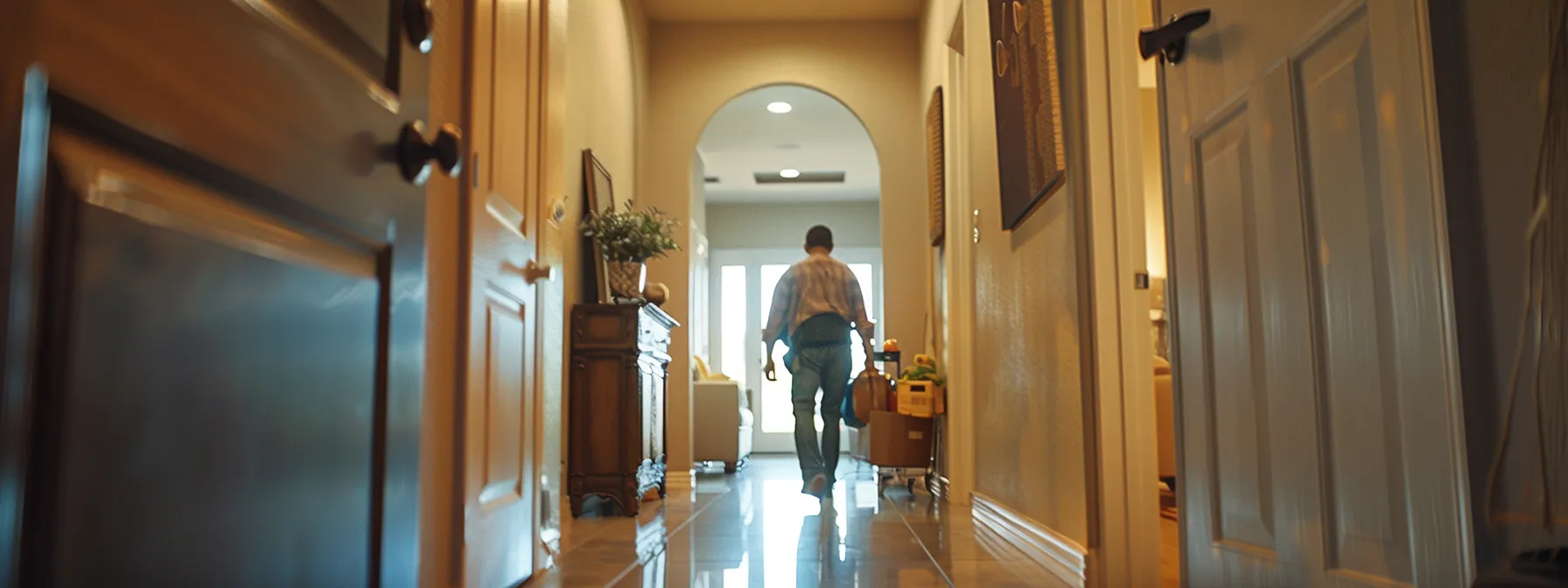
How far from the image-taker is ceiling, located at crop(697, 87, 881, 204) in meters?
9.02

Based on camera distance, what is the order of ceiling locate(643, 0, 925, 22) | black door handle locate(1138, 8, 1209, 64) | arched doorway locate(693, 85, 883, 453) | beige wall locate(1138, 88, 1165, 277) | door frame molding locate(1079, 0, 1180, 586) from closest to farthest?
black door handle locate(1138, 8, 1209, 64) < door frame molding locate(1079, 0, 1180, 586) < ceiling locate(643, 0, 925, 22) < beige wall locate(1138, 88, 1165, 277) < arched doorway locate(693, 85, 883, 453)

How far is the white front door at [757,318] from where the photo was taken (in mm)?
12203

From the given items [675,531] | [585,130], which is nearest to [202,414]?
[675,531]

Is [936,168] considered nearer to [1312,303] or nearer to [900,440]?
[900,440]

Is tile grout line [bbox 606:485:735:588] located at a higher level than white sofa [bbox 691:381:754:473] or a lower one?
lower

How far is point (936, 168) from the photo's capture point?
5715 millimetres

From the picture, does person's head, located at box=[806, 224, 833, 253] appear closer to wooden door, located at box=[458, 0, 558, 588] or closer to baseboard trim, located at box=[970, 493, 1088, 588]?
baseboard trim, located at box=[970, 493, 1088, 588]

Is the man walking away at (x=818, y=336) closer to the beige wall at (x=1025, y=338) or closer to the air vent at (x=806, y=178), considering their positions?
the beige wall at (x=1025, y=338)

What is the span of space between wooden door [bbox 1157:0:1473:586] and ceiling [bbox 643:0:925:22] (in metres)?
4.95

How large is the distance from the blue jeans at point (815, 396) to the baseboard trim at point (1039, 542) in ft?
5.15

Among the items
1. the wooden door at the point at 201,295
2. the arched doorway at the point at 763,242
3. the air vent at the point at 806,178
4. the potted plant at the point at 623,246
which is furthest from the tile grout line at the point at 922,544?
the air vent at the point at 806,178

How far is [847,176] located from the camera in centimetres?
1157

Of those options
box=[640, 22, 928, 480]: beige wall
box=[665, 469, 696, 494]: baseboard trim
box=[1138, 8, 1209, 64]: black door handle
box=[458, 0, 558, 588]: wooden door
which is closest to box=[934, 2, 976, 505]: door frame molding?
box=[640, 22, 928, 480]: beige wall

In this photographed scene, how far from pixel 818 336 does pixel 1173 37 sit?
4.14 meters
